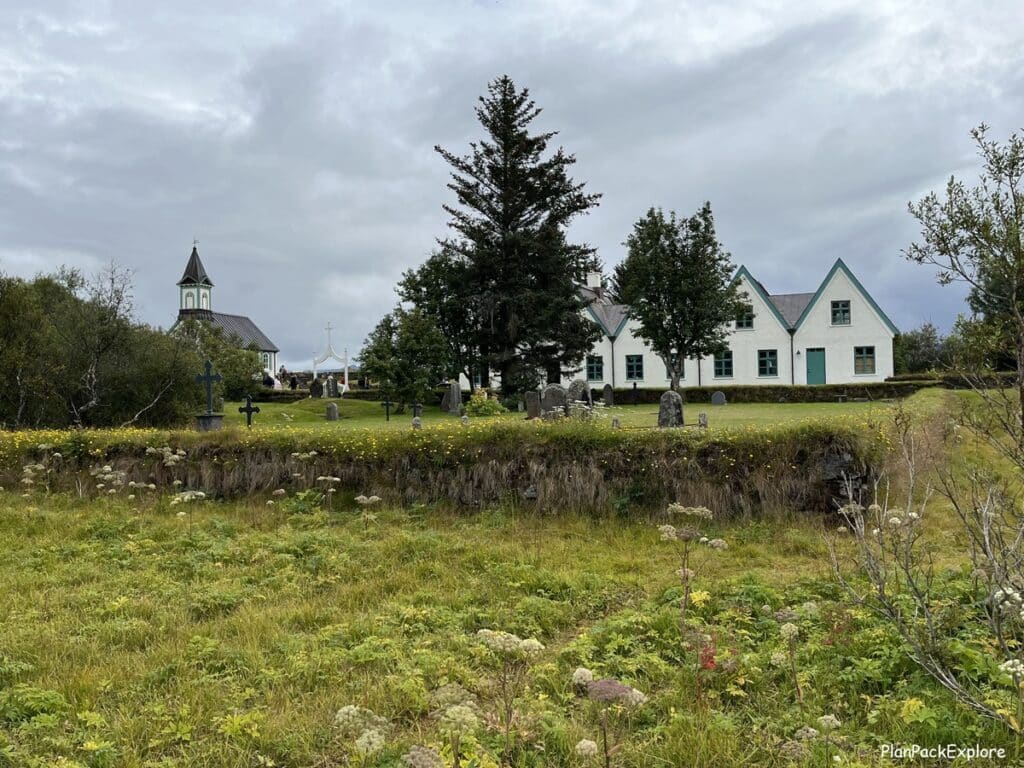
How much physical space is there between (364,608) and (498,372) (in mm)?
29467

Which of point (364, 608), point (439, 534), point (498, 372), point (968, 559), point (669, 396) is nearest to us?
point (364, 608)

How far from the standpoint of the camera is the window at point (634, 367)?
4522 centimetres

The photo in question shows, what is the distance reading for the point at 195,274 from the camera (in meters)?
84.6

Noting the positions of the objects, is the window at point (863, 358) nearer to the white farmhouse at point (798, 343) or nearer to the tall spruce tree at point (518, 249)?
the white farmhouse at point (798, 343)

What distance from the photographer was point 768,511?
845 cm

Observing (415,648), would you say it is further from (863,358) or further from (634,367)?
(863,358)

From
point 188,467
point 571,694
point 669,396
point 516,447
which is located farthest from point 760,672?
point 669,396

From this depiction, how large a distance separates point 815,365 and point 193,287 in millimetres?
73582

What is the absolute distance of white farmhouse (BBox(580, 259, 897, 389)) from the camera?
40.7m

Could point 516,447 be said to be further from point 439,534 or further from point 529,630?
point 529,630

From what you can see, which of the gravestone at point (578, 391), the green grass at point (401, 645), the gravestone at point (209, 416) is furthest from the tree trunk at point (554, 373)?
the green grass at point (401, 645)

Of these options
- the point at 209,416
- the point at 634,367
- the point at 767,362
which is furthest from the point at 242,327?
the point at 209,416

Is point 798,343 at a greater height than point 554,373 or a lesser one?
greater

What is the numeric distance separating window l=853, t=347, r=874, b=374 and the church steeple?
7425 centimetres
